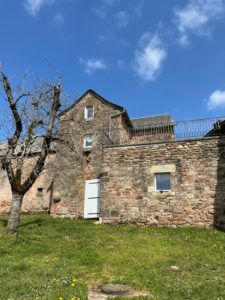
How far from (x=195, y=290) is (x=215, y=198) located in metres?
5.22

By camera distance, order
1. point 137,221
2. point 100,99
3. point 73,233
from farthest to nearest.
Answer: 1. point 100,99
2. point 137,221
3. point 73,233

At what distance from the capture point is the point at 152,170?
31.1 ft

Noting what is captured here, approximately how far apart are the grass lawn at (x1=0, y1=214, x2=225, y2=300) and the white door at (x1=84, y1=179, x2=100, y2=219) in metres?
2.79

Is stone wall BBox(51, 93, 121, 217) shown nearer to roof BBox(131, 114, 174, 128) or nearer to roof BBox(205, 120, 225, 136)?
roof BBox(205, 120, 225, 136)

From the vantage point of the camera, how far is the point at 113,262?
536cm

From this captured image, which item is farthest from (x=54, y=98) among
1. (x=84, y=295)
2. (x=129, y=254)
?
(x=84, y=295)

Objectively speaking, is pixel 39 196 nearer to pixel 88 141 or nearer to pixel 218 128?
pixel 88 141

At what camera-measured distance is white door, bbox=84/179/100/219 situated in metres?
11.2

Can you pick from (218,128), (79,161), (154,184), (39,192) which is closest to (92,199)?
(79,161)

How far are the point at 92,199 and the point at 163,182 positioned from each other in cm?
421

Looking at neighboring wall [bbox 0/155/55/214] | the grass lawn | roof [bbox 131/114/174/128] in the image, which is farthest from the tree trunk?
roof [bbox 131/114/174/128]

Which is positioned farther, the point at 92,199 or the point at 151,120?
the point at 151,120

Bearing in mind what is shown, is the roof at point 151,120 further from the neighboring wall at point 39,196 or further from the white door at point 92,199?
the white door at point 92,199

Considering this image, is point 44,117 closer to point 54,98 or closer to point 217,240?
point 54,98
